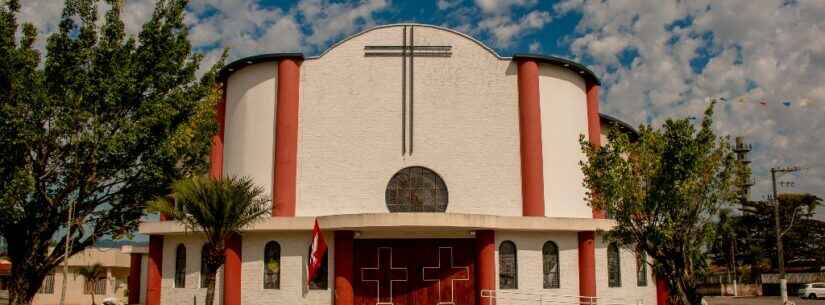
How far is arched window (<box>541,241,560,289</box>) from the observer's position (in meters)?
27.0

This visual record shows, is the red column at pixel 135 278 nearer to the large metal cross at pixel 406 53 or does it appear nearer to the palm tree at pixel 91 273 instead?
the palm tree at pixel 91 273

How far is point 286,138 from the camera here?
27266 millimetres

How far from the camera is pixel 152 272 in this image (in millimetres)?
28594

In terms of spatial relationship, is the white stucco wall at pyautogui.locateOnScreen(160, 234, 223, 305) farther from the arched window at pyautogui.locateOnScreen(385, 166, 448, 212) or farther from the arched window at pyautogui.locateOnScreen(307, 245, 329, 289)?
the arched window at pyautogui.locateOnScreen(385, 166, 448, 212)

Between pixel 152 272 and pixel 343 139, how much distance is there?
388 inches

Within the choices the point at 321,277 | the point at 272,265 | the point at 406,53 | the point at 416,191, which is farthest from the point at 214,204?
the point at 406,53

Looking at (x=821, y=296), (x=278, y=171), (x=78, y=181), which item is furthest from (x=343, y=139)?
(x=821, y=296)

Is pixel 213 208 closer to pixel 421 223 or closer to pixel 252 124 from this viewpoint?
pixel 421 223

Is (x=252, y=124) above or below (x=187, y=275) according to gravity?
above

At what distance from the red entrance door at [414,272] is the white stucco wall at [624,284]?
215 inches

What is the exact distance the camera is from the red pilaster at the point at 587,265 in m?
26.8

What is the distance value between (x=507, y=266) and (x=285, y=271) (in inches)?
339

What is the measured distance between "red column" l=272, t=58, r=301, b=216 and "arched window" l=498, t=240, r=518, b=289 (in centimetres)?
833

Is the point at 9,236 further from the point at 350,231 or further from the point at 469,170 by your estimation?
the point at 469,170
